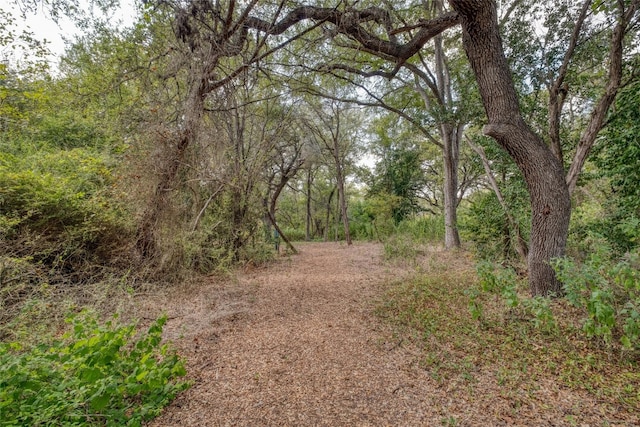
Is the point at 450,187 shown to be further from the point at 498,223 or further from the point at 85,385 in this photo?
the point at 85,385

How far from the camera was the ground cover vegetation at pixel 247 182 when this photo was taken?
1870 millimetres

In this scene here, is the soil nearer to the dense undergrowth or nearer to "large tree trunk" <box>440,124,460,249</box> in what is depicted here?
the dense undergrowth

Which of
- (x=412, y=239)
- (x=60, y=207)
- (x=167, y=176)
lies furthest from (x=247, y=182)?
(x=412, y=239)

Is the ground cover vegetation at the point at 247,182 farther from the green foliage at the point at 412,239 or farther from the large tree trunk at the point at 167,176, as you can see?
the green foliage at the point at 412,239

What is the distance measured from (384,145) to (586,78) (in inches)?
371

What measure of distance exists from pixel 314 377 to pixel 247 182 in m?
4.25

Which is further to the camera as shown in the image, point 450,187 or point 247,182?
point 450,187

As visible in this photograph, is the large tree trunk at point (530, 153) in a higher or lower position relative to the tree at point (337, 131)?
lower

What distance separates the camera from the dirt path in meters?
1.51

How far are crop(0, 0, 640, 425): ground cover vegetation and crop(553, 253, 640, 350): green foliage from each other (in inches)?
0.7

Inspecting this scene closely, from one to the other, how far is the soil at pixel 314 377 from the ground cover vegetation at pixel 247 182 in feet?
0.83

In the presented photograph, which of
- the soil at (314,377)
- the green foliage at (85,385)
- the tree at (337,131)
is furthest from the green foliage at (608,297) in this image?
the tree at (337,131)

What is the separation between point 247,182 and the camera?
5.37 metres

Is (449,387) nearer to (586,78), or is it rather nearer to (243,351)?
(243,351)
